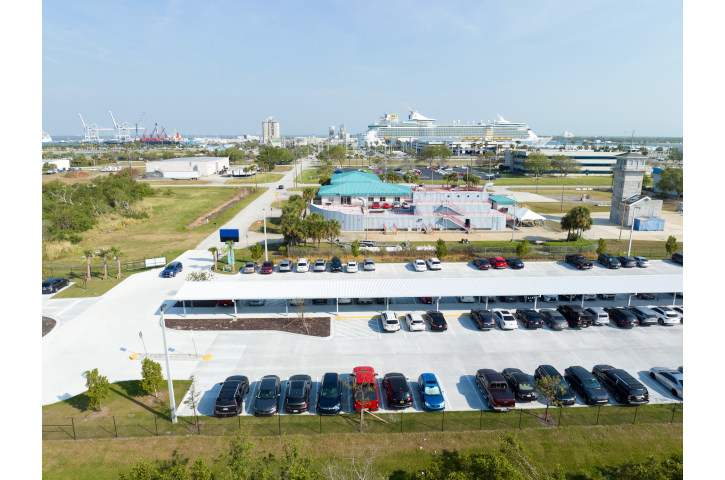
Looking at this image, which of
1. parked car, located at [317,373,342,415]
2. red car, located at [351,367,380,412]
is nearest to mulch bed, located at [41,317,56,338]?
parked car, located at [317,373,342,415]

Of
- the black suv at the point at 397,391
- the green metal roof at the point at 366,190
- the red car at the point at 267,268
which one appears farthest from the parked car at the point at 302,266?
the green metal roof at the point at 366,190

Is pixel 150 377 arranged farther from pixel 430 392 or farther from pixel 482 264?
pixel 482 264

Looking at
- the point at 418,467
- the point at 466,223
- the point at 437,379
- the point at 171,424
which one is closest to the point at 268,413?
the point at 171,424

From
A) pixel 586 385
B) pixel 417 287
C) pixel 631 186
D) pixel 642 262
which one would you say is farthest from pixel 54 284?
pixel 631 186

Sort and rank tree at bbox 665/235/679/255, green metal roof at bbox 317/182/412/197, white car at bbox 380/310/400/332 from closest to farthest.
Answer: white car at bbox 380/310/400/332
tree at bbox 665/235/679/255
green metal roof at bbox 317/182/412/197

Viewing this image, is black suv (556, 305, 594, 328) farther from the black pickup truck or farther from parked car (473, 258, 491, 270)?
the black pickup truck

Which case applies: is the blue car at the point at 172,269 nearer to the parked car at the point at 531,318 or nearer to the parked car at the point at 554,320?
the parked car at the point at 531,318

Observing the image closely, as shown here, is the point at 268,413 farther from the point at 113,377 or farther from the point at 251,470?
the point at 113,377
